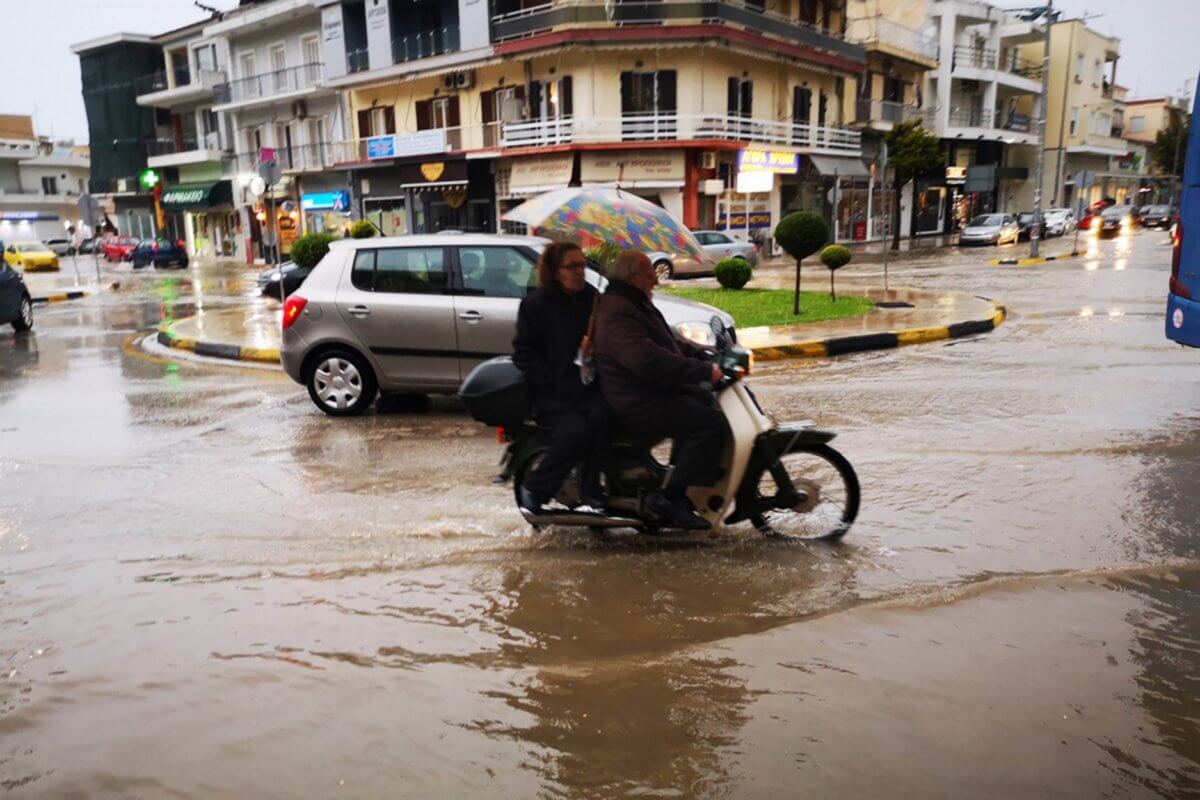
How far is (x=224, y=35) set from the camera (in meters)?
44.4

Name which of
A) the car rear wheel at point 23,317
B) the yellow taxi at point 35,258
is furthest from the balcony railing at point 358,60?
the car rear wheel at point 23,317

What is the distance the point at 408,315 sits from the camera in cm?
859

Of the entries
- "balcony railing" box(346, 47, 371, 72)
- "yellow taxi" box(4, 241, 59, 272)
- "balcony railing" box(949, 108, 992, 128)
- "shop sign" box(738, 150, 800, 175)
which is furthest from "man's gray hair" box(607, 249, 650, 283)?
"balcony railing" box(949, 108, 992, 128)

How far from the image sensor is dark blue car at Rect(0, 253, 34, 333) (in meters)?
16.2

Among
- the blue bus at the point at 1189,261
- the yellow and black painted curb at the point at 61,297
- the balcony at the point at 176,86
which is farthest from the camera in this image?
the balcony at the point at 176,86

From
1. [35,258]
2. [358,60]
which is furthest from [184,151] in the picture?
[358,60]

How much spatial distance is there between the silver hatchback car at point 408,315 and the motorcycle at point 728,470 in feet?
10.9

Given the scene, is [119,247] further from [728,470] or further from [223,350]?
[728,470]

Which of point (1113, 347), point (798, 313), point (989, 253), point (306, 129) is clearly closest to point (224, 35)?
point (306, 129)

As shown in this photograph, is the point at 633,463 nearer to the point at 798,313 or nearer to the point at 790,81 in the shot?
the point at 798,313

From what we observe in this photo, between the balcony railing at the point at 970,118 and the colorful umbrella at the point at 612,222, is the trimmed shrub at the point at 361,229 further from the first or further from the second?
the balcony railing at the point at 970,118

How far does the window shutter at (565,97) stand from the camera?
105ft

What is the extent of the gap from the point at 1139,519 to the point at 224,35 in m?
48.0

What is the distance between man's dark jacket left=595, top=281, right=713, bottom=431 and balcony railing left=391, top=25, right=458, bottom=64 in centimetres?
3272
